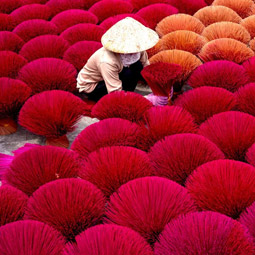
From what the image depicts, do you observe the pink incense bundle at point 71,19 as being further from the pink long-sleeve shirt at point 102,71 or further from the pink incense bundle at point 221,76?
the pink incense bundle at point 221,76

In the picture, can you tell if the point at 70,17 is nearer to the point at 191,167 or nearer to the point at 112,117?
the point at 112,117

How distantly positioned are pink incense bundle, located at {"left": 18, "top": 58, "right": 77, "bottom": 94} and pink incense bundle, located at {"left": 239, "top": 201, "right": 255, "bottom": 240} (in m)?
0.70

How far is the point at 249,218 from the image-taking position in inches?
30.0

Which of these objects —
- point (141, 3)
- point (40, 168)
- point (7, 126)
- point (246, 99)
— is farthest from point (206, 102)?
point (141, 3)

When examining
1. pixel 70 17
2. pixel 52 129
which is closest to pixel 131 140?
pixel 52 129

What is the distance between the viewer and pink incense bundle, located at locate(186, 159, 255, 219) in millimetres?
803

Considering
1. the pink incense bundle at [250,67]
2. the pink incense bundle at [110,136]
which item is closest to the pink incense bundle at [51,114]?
the pink incense bundle at [110,136]

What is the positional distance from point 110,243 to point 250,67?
2.64ft

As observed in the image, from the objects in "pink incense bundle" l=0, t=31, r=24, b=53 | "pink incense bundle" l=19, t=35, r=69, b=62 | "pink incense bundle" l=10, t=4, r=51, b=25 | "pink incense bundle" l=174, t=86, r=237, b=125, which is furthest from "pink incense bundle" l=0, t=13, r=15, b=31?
"pink incense bundle" l=174, t=86, r=237, b=125

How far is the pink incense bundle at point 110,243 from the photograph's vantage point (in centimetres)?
68

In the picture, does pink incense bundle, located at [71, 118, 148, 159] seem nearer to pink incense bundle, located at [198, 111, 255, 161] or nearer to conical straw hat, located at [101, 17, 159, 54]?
pink incense bundle, located at [198, 111, 255, 161]

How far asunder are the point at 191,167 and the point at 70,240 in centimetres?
27

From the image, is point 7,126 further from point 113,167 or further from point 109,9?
point 109,9

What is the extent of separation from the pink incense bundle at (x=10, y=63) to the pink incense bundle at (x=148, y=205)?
0.68m
